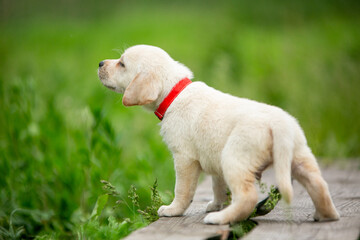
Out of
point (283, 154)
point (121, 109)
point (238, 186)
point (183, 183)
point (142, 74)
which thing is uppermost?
point (142, 74)

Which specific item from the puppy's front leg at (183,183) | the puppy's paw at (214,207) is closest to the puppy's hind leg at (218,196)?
the puppy's paw at (214,207)

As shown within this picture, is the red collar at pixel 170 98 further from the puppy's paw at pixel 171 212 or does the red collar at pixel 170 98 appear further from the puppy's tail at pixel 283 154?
the puppy's tail at pixel 283 154

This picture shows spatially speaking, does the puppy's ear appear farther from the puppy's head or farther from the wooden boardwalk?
the wooden boardwalk

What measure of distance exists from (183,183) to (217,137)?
37 centimetres

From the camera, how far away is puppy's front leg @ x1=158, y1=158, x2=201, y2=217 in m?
2.83

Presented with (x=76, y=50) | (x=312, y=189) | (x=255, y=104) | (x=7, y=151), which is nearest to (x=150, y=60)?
(x=255, y=104)

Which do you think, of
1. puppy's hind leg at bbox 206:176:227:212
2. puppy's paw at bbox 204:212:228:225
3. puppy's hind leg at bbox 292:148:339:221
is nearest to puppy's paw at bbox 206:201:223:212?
puppy's hind leg at bbox 206:176:227:212

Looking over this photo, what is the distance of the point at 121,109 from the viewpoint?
7891 mm

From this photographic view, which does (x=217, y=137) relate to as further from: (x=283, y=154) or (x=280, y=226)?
(x=280, y=226)

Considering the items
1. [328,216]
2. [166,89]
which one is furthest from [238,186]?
[166,89]

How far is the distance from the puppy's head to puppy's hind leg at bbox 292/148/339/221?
3.06 ft

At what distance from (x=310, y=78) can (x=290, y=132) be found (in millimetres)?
4575

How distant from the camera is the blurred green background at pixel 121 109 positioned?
13.4ft

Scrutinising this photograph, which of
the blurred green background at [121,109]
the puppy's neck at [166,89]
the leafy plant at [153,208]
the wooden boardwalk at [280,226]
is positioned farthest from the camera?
the blurred green background at [121,109]
